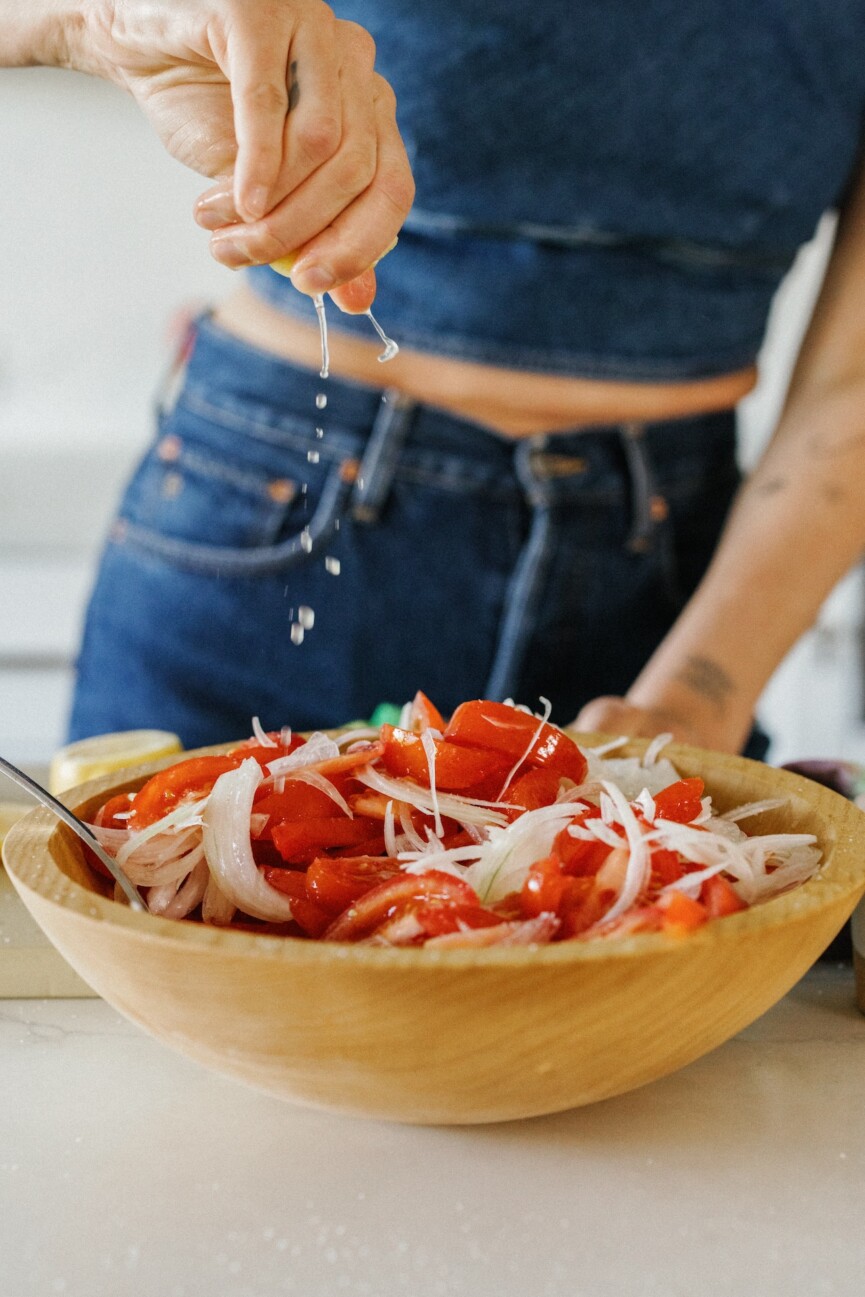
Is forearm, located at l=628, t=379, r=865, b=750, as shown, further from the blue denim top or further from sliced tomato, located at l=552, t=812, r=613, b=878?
sliced tomato, located at l=552, t=812, r=613, b=878

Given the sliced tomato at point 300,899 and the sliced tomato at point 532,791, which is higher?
the sliced tomato at point 532,791

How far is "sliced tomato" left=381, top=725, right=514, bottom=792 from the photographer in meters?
0.83

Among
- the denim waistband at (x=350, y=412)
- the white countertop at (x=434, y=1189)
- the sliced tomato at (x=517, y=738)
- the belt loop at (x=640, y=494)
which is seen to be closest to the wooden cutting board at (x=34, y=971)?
the white countertop at (x=434, y=1189)

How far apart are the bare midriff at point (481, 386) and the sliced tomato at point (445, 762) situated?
25.4 inches

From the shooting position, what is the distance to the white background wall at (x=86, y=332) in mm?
3023

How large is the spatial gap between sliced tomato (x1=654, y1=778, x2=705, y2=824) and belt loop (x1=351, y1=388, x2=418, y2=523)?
66 centimetres

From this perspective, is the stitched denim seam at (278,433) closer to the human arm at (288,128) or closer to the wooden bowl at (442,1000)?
the human arm at (288,128)

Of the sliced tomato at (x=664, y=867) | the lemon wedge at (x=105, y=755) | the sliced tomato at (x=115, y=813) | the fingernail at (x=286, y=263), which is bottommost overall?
the lemon wedge at (x=105, y=755)

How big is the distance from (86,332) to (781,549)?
8.57 ft

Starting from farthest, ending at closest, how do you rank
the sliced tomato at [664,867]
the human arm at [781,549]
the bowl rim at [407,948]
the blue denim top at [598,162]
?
1. the blue denim top at [598,162]
2. the human arm at [781,549]
3. the sliced tomato at [664,867]
4. the bowl rim at [407,948]

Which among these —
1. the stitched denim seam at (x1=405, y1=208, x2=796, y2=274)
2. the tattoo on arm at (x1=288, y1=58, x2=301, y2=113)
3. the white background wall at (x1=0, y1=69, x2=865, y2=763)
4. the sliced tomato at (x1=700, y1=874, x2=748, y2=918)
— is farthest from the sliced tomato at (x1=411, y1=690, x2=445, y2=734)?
the white background wall at (x1=0, y1=69, x2=865, y2=763)

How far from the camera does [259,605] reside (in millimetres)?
1451

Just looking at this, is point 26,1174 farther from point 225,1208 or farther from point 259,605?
point 259,605

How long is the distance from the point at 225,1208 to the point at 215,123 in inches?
26.0
